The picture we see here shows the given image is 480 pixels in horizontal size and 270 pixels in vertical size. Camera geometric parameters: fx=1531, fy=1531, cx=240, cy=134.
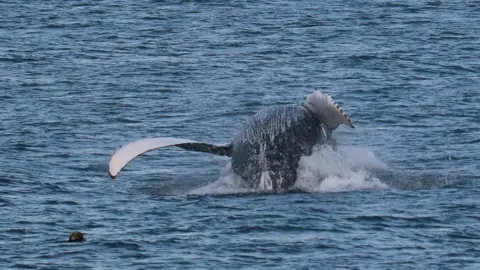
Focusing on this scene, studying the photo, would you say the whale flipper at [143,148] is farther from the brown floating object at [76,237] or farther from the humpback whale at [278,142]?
the brown floating object at [76,237]

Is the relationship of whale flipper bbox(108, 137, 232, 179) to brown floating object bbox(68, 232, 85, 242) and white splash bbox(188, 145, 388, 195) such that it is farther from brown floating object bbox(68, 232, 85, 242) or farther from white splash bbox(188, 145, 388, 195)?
brown floating object bbox(68, 232, 85, 242)

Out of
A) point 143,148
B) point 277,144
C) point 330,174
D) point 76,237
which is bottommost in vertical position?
point 76,237

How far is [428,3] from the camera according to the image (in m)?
71.6

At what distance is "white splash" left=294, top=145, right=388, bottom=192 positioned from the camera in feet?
110

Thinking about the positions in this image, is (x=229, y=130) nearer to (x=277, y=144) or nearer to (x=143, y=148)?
(x=277, y=144)

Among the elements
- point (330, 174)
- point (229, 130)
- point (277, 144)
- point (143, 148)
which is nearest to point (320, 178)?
point (330, 174)

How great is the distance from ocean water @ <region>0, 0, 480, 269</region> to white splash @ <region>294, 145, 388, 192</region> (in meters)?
0.05

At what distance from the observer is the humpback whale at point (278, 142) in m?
33.4

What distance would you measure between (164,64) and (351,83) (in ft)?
26.7

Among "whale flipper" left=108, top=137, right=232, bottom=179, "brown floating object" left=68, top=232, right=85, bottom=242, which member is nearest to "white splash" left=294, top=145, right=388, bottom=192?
"whale flipper" left=108, top=137, right=232, bottom=179

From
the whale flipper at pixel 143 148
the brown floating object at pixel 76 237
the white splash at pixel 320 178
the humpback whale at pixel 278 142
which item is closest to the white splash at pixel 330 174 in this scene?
the white splash at pixel 320 178

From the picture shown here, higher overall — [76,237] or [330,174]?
[330,174]

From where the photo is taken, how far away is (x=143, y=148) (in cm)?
3250

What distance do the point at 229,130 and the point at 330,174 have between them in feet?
29.8
